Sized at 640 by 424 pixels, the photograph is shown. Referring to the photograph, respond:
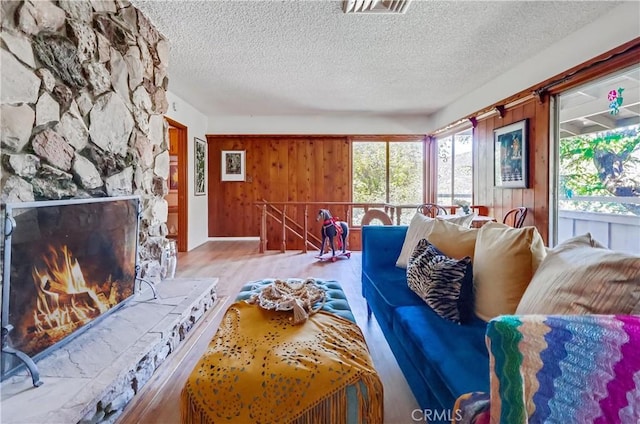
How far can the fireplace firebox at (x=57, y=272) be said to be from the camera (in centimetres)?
137

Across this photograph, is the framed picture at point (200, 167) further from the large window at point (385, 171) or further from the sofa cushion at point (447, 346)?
the sofa cushion at point (447, 346)

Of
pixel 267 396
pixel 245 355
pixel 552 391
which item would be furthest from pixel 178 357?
pixel 552 391

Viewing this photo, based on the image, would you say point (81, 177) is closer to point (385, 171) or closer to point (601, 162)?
point (601, 162)

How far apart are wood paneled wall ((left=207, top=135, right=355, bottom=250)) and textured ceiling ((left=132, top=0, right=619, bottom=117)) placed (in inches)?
57.7

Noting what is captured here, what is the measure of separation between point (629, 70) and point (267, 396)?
11.1ft

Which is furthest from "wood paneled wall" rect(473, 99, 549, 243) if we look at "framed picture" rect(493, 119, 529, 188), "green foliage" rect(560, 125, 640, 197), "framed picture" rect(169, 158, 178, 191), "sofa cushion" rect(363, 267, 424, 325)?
"framed picture" rect(169, 158, 178, 191)

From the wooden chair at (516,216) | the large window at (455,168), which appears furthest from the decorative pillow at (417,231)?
the large window at (455,168)

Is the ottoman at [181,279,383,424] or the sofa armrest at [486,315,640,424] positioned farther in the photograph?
the ottoman at [181,279,383,424]

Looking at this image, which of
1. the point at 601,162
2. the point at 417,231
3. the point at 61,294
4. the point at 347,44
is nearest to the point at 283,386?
the point at 61,294

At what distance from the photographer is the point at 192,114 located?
5.51m

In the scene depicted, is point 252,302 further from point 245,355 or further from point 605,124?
point 605,124

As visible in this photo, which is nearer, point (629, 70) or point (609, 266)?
point (609, 266)

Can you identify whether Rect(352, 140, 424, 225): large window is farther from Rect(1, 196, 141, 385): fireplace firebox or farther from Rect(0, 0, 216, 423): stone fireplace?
Rect(1, 196, 141, 385): fireplace firebox

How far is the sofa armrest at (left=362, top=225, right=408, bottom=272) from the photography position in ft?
8.75
